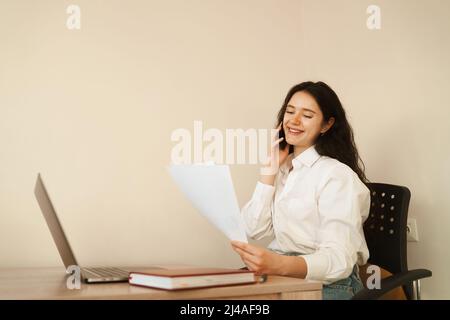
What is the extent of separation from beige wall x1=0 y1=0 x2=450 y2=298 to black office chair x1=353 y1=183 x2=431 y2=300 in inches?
8.9

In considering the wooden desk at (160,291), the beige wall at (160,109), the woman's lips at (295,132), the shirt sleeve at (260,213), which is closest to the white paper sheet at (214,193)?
the wooden desk at (160,291)

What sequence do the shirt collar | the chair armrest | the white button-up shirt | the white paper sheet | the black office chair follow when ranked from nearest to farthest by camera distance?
the white paper sheet < the chair armrest < the white button-up shirt < the black office chair < the shirt collar

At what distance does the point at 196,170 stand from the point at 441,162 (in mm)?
1001

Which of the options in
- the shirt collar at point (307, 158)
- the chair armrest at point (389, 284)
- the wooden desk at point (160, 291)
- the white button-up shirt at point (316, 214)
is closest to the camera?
the wooden desk at point (160, 291)

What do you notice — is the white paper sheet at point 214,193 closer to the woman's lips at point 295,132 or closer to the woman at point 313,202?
the woman at point 313,202

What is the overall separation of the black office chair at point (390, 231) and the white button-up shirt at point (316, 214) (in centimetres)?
8

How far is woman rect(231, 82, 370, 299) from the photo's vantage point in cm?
131

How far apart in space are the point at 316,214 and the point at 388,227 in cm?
23

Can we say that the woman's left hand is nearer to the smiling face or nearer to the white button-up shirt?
the white button-up shirt

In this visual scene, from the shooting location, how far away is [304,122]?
1.73 metres

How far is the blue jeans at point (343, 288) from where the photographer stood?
1367mm

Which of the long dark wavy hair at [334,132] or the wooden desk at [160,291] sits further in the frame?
the long dark wavy hair at [334,132]

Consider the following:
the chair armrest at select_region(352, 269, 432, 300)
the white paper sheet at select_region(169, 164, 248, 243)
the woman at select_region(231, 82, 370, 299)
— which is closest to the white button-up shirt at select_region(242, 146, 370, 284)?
the woman at select_region(231, 82, 370, 299)
